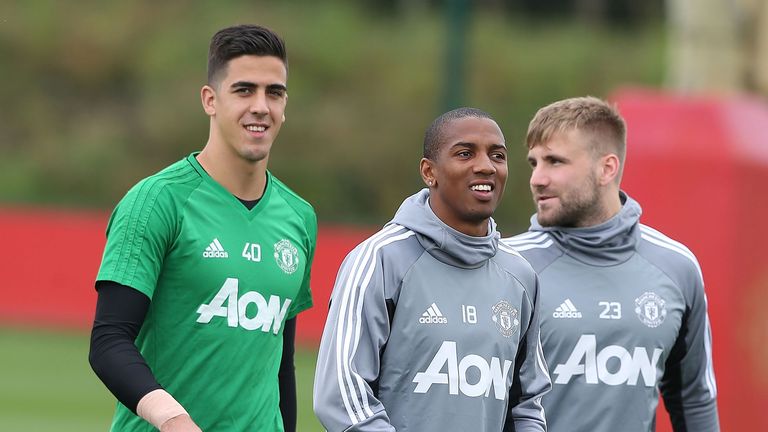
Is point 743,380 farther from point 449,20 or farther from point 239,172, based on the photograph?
point 449,20

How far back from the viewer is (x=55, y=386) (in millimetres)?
13914

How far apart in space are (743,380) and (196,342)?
17.5ft

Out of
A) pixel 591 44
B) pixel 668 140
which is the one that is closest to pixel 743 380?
pixel 668 140

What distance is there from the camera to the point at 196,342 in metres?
4.62

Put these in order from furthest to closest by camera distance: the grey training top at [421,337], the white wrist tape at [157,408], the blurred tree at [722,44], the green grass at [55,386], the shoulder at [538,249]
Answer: the blurred tree at [722,44]
the green grass at [55,386]
the shoulder at [538,249]
the grey training top at [421,337]
the white wrist tape at [157,408]

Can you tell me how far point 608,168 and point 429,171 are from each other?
1.23 meters

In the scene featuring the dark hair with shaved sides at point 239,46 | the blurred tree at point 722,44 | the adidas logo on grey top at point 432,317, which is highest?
the blurred tree at point 722,44

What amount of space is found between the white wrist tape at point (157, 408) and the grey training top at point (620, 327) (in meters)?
1.57

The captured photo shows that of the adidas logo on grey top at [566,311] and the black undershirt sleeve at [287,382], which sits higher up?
the adidas logo on grey top at [566,311]

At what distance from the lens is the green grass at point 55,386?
1203cm

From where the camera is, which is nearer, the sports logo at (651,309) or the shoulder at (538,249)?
the sports logo at (651,309)

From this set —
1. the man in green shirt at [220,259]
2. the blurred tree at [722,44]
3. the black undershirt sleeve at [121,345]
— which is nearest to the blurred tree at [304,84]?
the blurred tree at [722,44]

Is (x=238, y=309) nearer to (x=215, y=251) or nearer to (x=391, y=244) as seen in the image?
(x=215, y=251)

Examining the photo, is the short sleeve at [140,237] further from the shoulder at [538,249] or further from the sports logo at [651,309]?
the sports logo at [651,309]
